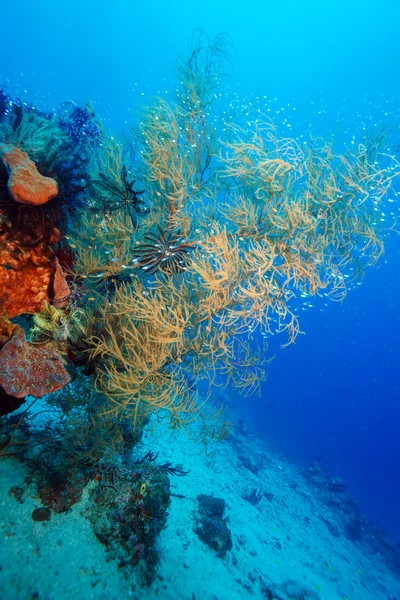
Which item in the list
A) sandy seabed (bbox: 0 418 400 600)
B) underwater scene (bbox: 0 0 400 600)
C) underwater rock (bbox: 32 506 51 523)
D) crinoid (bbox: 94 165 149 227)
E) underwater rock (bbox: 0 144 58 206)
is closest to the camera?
underwater rock (bbox: 0 144 58 206)

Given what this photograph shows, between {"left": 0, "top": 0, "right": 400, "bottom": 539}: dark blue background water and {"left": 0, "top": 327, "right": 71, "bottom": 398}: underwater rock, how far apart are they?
39.6 m

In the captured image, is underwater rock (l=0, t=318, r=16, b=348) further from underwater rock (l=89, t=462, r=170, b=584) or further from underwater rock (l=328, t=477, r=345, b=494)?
underwater rock (l=328, t=477, r=345, b=494)

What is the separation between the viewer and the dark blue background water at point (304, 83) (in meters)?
57.4

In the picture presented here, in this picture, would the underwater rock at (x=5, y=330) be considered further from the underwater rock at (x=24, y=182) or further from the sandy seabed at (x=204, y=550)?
the sandy seabed at (x=204, y=550)

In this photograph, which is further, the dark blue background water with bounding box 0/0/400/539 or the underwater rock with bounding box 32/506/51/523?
the dark blue background water with bounding box 0/0/400/539

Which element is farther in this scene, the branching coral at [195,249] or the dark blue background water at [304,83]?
the dark blue background water at [304,83]

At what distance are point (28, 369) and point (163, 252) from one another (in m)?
2.62

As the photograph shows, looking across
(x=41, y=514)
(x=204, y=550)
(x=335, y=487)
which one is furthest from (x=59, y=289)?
(x=335, y=487)

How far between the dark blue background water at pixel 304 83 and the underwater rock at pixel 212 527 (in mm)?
33305

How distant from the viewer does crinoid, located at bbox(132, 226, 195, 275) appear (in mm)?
4703

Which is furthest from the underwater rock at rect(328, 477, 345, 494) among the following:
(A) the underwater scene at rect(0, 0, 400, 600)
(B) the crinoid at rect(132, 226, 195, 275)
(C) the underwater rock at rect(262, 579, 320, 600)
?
(B) the crinoid at rect(132, 226, 195, 275)

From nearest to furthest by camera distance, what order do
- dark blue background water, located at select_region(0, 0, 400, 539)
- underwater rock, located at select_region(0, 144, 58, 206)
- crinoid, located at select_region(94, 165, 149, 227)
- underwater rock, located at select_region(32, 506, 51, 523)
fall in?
underwater rock, located at select_region(0, 144, 58, 206) → underwater rock, located at select_region(32, 506, 51, 523) → crinoid, located at select_region(94, 165, 149, 227) → dark blue background water, located at select_region(0, 0, 400, 539)

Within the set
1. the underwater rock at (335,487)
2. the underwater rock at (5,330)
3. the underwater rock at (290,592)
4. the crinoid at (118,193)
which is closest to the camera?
the underwater rock at (5,330)

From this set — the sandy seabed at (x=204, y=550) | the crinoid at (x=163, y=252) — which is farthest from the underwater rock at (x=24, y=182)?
the sandy seabed at (x=204, y=550)
